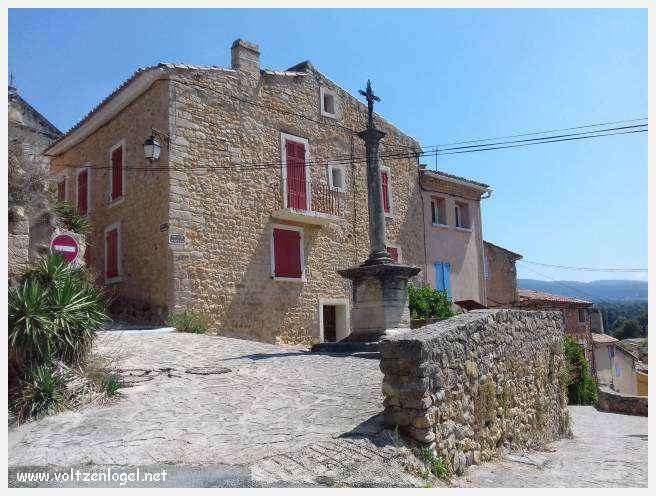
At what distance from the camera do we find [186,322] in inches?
479

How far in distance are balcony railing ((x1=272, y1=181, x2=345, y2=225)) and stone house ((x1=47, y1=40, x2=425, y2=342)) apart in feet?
0.13

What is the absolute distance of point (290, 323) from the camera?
14.6 metres

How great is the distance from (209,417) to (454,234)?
16.5m

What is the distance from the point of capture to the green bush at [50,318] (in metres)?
6.20

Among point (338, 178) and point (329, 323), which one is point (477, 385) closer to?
point (329, 323)

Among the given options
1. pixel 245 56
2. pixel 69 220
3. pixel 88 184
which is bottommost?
pixel 69 220

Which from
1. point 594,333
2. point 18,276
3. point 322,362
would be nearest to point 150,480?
point 18,276

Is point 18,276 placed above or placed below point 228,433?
above

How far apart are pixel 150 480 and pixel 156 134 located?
10219 mm

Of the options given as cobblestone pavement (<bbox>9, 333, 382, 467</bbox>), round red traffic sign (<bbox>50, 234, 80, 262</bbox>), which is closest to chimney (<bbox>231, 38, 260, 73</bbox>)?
round red traffic sign (<bbox>50, 234, 80, 262</bbox>)

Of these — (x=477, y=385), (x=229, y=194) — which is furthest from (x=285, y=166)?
(x=477, y=385)

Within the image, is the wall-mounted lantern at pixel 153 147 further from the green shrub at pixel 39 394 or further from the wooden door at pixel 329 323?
the green shrub at pixel 39 394

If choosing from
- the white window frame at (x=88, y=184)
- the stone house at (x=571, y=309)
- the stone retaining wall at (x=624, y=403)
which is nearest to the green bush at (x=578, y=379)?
the stone retaining wall at (x=624, y=403)

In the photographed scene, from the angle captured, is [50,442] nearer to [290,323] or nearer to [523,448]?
[523,448]
